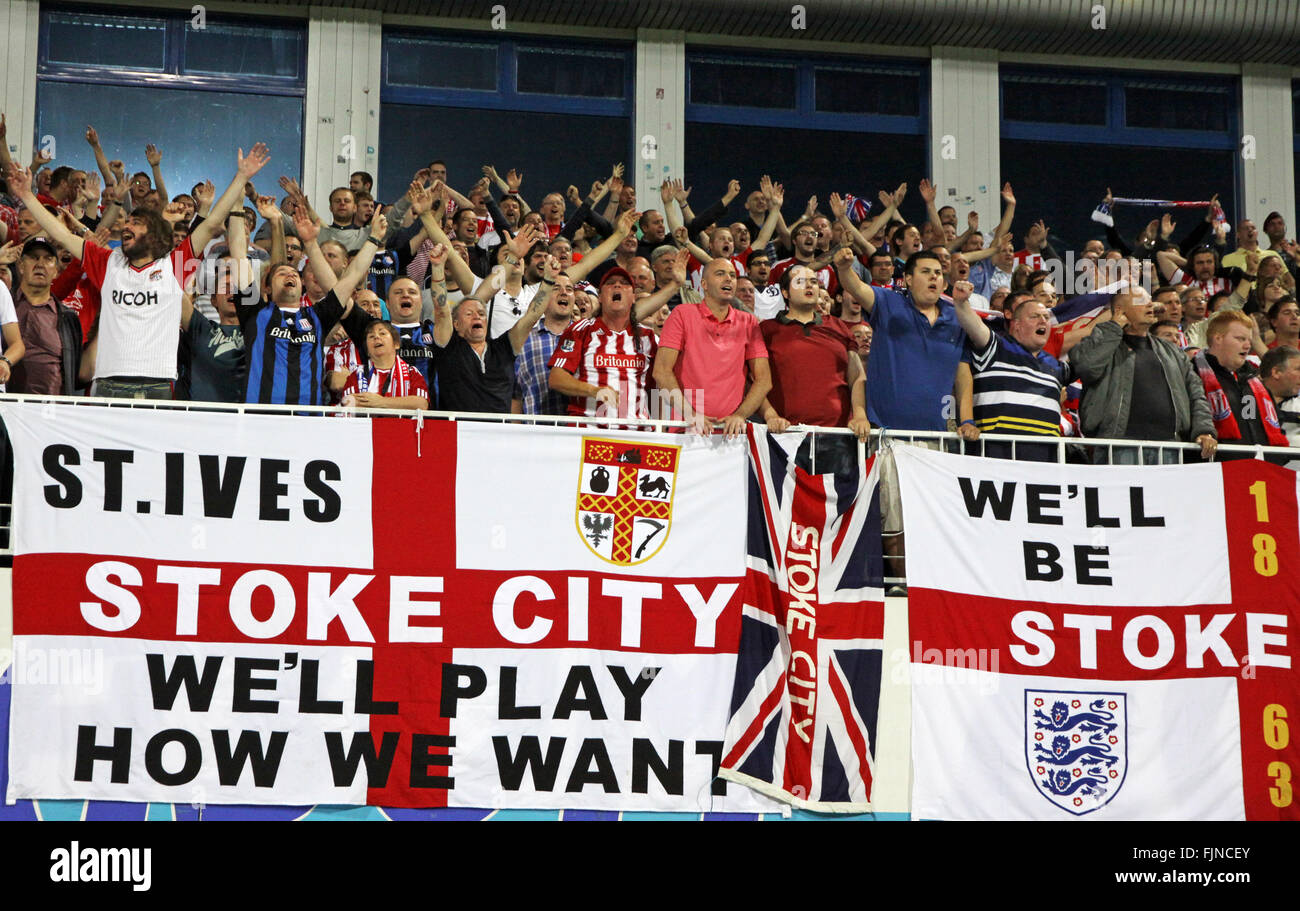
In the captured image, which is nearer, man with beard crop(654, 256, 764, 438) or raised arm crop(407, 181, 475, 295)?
man with beard crop(654, 256, 764, 438)

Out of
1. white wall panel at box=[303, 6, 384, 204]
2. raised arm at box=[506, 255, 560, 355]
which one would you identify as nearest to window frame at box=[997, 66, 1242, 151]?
white wall panel at box=[303, 6, 384, 204]

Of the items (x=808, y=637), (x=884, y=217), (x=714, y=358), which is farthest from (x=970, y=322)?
(x=884, y=217)

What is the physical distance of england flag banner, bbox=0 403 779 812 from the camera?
25.5 feet

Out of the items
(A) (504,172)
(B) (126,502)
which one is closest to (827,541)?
(B) (126,502)

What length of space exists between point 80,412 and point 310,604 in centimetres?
157

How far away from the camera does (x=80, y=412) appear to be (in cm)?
803

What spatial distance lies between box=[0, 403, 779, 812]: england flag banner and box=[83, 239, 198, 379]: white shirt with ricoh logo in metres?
0.57

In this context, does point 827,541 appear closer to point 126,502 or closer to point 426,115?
point 126,502

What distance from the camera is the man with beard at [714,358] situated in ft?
29.2

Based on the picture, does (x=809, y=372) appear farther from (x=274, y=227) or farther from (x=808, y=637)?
(x=274, y=227)

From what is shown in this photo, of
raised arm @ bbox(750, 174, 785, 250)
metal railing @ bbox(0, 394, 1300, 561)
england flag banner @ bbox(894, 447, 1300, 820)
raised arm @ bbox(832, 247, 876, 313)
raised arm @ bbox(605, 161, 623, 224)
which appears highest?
raised arm @ bbox(605, 161, 623, 224)

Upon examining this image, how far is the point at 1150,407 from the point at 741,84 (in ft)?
30.7

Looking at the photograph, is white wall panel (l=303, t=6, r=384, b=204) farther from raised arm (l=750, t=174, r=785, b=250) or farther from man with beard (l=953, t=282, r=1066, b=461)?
man with beard (l=953, t=282, r=1066, b=461)

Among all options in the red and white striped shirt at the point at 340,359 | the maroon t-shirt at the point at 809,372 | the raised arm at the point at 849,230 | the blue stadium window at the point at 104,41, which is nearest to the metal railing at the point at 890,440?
the maroon t-shirt at the point at 809,372
